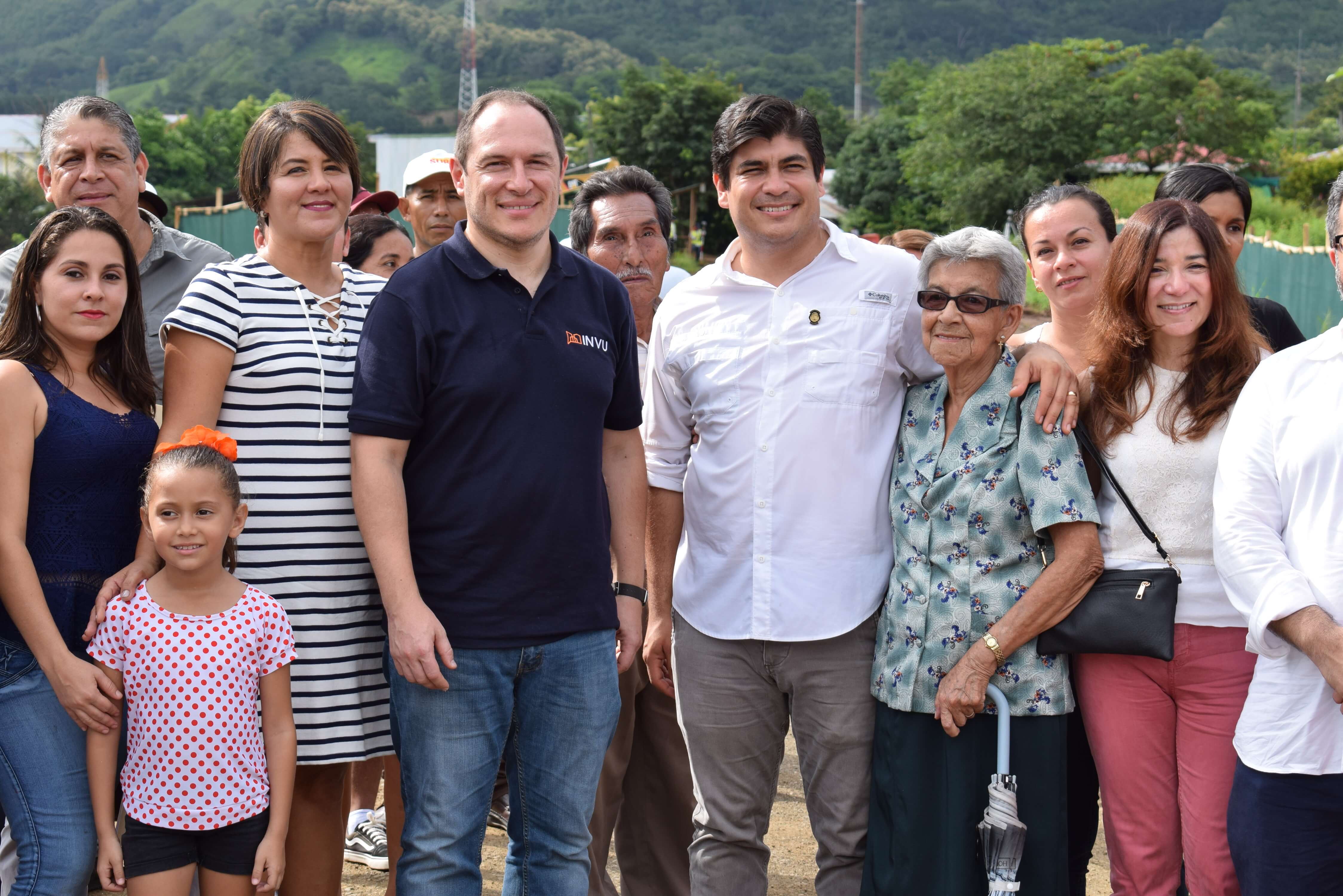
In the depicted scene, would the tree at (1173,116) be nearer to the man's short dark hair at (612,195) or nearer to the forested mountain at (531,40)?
the man's short dark hair at (612,195)

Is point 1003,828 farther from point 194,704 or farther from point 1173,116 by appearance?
point 1173,116

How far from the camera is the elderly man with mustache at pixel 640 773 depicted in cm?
366

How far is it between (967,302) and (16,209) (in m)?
32.7

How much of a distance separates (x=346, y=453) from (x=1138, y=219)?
2.08m

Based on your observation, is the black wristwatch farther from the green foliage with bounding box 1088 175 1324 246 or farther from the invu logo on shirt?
the green foliage with bounding box 1088 175 1324 246

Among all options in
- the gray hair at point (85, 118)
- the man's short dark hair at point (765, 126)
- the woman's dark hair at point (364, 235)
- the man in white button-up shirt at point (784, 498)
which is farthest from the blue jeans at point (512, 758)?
the woman's dark hair at point (364, 235)

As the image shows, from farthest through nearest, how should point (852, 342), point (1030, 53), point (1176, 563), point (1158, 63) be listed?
point (1030, 53)
point (1158, 63)
point (852, 342)
point (1176, 563)

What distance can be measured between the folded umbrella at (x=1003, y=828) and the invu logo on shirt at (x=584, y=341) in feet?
4.20

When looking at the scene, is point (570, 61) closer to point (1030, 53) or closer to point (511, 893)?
point (1030, 53)

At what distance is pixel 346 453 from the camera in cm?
274

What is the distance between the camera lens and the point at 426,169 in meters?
5.10

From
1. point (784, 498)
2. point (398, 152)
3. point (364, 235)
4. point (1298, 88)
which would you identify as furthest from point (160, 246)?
point (1298, 88)

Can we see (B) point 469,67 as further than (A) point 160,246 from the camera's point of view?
Yes

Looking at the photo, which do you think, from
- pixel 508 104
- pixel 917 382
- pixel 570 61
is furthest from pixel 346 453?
pixel 570 61
